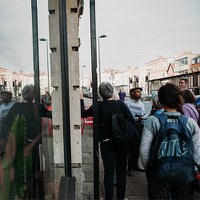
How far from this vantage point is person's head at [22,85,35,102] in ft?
6.13

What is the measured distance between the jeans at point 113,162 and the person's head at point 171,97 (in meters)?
1.04

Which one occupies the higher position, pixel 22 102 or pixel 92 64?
pixel 92 64

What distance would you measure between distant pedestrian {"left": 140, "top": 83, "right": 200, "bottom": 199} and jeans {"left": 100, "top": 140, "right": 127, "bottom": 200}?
0.89 metres

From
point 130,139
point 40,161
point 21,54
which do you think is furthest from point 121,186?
point 21,54

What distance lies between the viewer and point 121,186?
10.1ft

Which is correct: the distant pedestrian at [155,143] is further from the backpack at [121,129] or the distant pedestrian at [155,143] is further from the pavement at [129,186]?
the pavement at [129,186]

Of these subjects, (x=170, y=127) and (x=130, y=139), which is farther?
(x=130, y=139)

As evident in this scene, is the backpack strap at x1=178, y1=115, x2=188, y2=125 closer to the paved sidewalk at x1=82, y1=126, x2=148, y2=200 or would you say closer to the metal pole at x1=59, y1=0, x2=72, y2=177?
the metal pole at x1=59, y1=0, x2=72, y2=177

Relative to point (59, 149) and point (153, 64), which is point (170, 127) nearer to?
point (59, 149)

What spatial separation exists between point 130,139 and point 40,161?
107 centimetres

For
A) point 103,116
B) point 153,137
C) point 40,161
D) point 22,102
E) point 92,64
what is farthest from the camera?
point 103,116

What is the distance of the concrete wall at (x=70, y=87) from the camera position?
9.47ft

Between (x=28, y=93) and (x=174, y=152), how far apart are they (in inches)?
50.4

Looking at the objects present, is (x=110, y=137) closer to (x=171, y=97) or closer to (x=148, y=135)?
(x=148, y=135)
